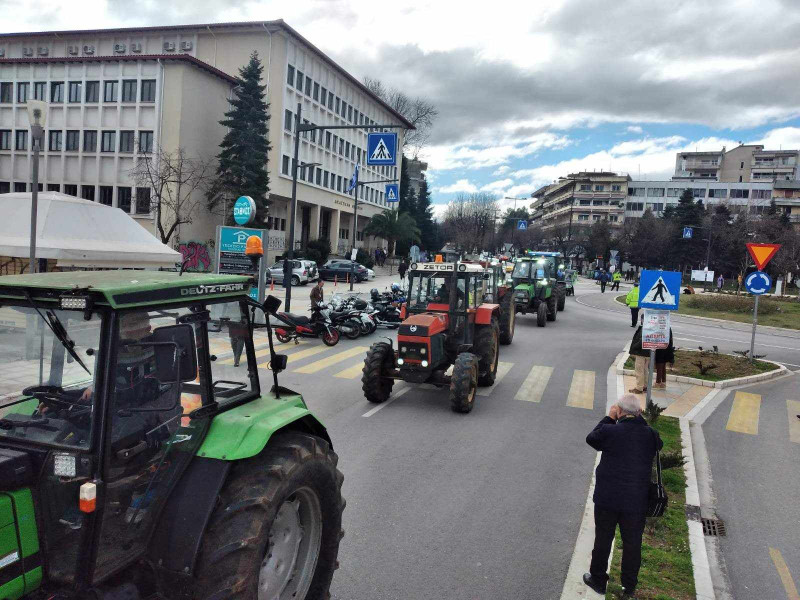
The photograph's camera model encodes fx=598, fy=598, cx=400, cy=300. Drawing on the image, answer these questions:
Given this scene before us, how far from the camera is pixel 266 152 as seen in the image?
39969 millimetres

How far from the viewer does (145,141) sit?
38969mm

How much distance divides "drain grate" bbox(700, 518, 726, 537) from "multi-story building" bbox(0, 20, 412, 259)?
33.0 meters

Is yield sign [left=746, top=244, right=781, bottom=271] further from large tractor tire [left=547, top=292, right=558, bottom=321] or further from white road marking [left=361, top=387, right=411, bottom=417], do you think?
large tractor tire [left=547, top=292, right=558, bottom=321]

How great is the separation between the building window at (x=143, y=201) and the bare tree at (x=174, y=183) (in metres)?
0.44

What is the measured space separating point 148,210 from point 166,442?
39044 millimetres

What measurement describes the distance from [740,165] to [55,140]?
107m

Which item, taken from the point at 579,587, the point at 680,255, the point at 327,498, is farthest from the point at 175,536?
the point at 680,255

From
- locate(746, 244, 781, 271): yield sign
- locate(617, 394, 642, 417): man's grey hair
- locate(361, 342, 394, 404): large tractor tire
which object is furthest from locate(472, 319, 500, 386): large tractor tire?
locate(746, 244, 781, 271): yield sign

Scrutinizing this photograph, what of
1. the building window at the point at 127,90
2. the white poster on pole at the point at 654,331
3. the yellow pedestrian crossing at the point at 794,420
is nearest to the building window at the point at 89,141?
the building window at the point at 127,90

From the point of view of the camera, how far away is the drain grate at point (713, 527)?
19.9 feet

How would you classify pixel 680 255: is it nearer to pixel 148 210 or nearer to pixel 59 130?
pixel 148 210

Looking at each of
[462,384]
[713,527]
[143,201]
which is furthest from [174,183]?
[713,527]

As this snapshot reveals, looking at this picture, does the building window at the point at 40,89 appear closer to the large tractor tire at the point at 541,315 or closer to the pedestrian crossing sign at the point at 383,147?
the pedestrian crossing sign at the point at 383,147

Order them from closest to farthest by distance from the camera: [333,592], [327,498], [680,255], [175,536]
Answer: [175,536] < [327,498] < [333,592] < [680,255]
